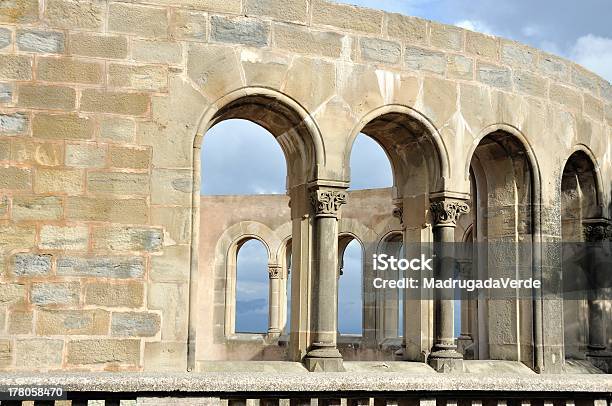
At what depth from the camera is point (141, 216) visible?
6762 mm

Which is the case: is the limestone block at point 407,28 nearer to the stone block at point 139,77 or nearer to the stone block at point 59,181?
the stone block at point 139,77

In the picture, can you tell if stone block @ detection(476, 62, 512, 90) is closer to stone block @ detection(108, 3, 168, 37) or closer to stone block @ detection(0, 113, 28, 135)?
stone block @ detection(108, 3, 168, 37)

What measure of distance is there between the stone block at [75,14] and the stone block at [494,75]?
3.73 m

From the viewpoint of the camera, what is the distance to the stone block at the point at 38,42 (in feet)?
→ 22.0

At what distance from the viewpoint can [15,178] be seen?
6.58 metres

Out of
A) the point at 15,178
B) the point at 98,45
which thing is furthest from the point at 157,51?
the point at 15,178

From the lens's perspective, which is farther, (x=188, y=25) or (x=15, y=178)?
(x=188, y=25)

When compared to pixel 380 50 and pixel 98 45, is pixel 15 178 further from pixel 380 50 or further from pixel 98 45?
pixel 380 50

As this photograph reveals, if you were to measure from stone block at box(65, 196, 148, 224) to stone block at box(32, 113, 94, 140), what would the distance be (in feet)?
1.68

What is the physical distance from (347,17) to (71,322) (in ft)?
12.0

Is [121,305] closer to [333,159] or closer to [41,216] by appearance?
[41,216]

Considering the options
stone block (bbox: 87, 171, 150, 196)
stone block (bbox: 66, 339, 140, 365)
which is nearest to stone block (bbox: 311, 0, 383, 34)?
stone block (bbox: 87, 171, 150, 196)

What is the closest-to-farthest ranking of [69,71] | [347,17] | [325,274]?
1. [69,71]
2. [325,274]
3. [347,17]

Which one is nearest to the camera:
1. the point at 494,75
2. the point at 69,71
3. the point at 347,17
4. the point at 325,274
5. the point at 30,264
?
the point at 30,264
